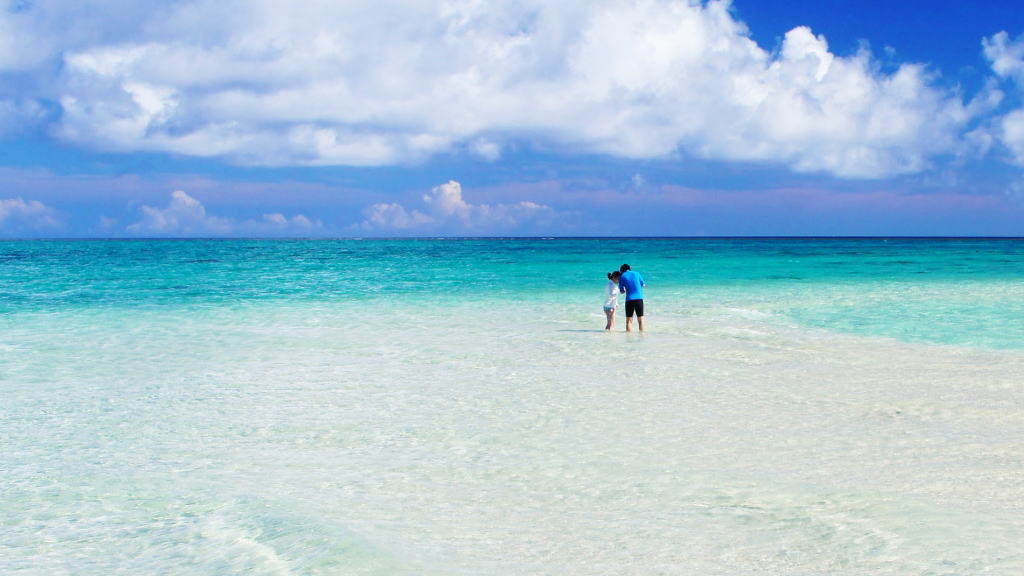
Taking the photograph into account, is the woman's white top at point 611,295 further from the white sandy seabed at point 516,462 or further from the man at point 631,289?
the white sandy seabed at point 516,462

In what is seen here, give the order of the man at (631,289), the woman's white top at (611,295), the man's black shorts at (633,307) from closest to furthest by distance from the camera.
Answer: the man at (631,289) < the man's black shorts at (633,307) < the woman's white top at (611,295)

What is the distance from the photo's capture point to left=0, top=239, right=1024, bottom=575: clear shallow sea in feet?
17.1

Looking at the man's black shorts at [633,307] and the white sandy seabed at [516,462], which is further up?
the man's black shorts at [633,307]

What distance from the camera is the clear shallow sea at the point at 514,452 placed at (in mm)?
5203

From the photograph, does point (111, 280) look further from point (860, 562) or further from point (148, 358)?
point (860, 562)

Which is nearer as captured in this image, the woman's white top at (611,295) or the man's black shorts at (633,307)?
the man's black shorts at (633,307)

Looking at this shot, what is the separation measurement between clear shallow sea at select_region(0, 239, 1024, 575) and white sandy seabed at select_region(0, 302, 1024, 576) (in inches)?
1.1

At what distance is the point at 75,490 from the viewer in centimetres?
643

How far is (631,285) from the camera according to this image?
16719mm

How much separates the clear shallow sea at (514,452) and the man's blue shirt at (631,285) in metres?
0.96

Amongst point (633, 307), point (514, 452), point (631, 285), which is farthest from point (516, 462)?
point (633, 307)

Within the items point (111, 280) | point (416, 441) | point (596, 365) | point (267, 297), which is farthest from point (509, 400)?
point (111, 280)

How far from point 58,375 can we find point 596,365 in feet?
27.4

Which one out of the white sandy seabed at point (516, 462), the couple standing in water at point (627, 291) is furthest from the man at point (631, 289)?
the white sandy seabed at point (516, 462)
